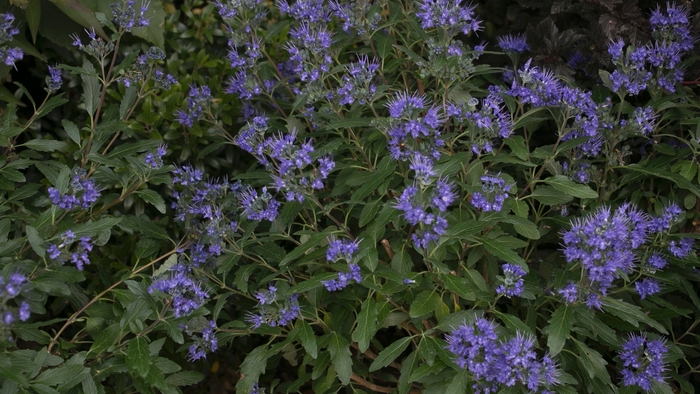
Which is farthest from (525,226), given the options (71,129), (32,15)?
(32,15)

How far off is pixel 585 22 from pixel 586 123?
109 cm

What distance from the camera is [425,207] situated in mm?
2262

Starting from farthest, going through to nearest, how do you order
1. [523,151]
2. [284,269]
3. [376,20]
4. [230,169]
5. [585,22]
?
1. [230,169]
2. [585,22]
3. [376,20]
4. [284,269]
5. [523,151]

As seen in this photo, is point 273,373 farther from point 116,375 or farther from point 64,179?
point 64,179

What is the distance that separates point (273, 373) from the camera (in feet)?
11.8

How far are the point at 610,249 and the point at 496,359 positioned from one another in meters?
0.47

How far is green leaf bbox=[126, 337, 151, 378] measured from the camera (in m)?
2.34

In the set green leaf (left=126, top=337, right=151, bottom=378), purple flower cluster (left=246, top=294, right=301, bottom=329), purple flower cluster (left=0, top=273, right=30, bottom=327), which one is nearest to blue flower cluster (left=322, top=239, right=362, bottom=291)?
purple flower cluster (left=246, top=294, right=301, bottom=329)

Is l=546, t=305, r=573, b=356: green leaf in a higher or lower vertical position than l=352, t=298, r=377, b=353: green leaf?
higher

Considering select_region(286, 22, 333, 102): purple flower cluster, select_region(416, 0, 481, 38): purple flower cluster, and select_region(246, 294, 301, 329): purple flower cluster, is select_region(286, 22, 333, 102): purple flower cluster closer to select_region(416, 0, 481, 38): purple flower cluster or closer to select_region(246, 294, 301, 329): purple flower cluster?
select_region(416, 0, 481, 38): purple flower cluster

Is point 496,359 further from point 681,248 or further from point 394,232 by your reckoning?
point 681,248

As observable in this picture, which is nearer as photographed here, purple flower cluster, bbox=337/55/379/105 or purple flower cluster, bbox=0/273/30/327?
purple flower cluster, bbox=0/273/30/327

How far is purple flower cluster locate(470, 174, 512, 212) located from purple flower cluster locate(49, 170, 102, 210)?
1286 mm

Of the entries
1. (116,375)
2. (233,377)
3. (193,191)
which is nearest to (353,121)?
(193,191)
